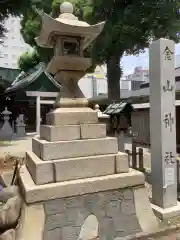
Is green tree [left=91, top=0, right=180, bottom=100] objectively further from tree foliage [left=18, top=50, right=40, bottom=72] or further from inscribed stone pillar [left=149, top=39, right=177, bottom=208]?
tree foliage [left=18, top=50, right=40, bottom=72]

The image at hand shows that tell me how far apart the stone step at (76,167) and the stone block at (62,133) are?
33 cm

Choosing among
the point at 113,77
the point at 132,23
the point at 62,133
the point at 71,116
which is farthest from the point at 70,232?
the point at 113,77

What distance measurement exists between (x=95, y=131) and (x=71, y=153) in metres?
0.51

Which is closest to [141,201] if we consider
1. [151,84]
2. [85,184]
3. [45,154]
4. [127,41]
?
[85,184]

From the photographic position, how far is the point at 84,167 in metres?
3.20

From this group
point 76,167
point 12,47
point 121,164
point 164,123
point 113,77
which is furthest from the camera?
point 12,47

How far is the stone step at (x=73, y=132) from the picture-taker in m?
3.25

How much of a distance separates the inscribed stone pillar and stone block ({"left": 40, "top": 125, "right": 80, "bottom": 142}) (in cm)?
142

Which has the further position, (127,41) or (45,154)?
(127,41)

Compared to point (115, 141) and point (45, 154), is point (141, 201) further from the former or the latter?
point (45, 154)

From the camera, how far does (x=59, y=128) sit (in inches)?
129

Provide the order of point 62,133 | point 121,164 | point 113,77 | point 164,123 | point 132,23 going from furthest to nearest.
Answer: point 113,77, point 132,23, point 164,123, point 121,164, point 62,133

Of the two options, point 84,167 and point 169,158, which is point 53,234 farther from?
point 169,158

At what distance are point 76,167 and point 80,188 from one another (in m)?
0.29
